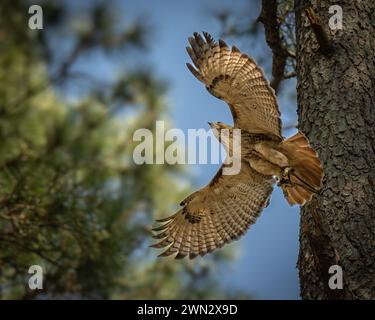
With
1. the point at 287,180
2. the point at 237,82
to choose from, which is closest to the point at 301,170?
the point at 287,180

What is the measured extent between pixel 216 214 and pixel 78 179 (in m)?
1.44

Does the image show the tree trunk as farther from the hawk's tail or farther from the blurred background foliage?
the blurred background foliage

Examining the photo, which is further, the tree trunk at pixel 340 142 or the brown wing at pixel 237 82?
the brown wing at pixel 237 82

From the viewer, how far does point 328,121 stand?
3229mm

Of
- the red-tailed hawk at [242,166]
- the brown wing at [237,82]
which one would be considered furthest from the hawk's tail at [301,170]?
the brown wing at [237,82]

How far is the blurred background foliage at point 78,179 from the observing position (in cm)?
471

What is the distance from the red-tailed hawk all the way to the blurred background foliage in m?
1.04

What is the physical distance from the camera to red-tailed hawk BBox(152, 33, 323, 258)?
3.48 meters

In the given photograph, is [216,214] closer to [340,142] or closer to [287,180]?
[287,180]

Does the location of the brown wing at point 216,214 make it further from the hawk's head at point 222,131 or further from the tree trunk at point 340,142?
the tree trunk at point 340,142

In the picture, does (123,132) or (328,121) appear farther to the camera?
(123,132)
